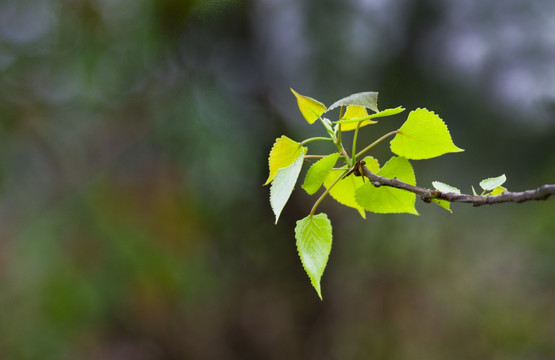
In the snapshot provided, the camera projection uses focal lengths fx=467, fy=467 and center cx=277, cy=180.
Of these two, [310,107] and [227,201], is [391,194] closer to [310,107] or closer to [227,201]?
[310,107]

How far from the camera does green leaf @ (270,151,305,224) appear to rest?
225mm

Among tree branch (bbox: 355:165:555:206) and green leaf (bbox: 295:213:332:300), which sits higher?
tree branch (bbox: 355:165:555:206)

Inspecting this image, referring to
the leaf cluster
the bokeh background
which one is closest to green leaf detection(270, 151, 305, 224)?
the leaf cluster

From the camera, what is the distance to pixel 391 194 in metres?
0.28

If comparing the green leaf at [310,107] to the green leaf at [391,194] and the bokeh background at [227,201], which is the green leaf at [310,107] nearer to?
the green leaf at [391,194]

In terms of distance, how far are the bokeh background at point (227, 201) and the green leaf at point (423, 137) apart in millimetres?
801

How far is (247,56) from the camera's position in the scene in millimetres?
1215

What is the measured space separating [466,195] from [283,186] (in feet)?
0.32

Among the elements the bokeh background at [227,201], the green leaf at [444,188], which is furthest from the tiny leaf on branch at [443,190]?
the bokeh background at [227,201]

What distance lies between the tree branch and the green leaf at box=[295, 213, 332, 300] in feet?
0.13

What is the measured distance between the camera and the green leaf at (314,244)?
25cm

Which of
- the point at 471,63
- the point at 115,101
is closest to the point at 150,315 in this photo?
the point at 115,101

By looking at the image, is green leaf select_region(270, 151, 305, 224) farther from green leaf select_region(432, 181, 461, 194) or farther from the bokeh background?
the bokeh background

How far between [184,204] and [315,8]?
58 cm
